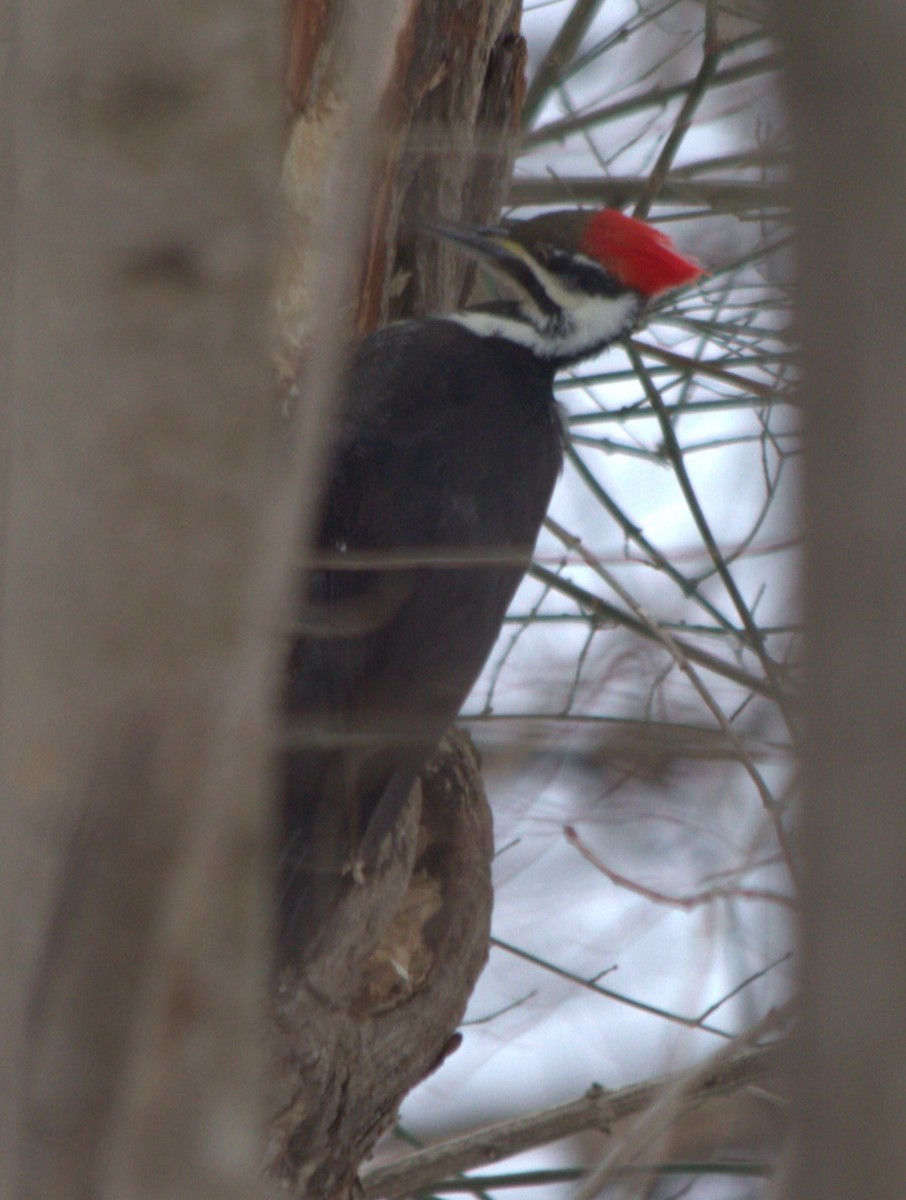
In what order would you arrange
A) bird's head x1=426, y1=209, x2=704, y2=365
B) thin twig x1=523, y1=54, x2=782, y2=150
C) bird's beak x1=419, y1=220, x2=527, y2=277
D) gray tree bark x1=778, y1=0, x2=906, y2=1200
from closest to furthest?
gray tree bark x1=778, y1=0, x2=906, y2=1200, bird's beak x1=419, y1=220, x2=527, y2=277, bird's head x1=426, y1=209, x2=704, y2=365, thin twig x1=523, y1=54, x2=782, y2=150

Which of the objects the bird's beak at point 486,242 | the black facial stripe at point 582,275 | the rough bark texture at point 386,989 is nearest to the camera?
the rough bark texture at point 386,989

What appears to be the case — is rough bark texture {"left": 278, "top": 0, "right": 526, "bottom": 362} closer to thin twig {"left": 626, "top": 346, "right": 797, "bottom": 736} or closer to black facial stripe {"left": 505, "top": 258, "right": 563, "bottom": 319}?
black facial stripe {"left": 505, "top": 258, "right": 563, "bottom": 319}

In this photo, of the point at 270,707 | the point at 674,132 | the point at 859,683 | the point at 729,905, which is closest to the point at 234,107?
the point at 270,707

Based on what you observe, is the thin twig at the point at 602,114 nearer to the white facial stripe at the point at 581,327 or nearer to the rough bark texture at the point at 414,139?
the rough bark texture at the point at 414,139

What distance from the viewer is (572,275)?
11.7 ft

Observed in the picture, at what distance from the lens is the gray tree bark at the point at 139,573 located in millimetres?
912

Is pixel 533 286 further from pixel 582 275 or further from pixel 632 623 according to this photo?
pixel 632 623

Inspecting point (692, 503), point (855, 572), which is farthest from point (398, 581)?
point (855, 572)

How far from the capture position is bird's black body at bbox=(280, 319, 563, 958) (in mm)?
2779

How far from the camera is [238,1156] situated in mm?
906

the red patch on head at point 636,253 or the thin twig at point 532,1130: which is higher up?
the red patch on head at point 636,253

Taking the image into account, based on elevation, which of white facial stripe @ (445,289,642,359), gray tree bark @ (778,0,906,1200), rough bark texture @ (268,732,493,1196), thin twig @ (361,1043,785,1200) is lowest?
gray tree bark @ (778,0,906,1200)

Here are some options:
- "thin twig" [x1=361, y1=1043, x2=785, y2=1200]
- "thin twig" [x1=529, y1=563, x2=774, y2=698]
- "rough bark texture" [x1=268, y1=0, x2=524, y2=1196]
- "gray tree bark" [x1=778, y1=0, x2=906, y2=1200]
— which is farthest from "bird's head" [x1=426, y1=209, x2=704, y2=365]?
"gray tree bark" [x1=778, y1=0, x2=906, y2=1200]

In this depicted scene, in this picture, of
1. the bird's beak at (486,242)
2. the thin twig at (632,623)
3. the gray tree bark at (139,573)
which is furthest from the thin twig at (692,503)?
the gray tree bark at (139,573)
